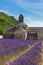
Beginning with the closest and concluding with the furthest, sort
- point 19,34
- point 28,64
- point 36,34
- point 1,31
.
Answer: point 28,64 < point 19,34 < point 36,34 < point 1,31

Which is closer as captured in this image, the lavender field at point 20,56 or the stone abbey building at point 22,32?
the lavender field at point 20,56

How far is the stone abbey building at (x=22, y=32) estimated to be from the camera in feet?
300

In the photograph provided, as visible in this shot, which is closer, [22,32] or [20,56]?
[20,56]

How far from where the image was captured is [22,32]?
91438 mm

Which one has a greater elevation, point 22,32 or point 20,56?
point 22,32

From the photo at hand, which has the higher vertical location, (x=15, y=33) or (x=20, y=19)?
(x=20, y=19)

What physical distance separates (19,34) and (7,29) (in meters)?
13.3

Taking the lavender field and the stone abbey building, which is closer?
the lavender field

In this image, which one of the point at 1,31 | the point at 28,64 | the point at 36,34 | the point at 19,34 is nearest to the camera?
the point at 28,64

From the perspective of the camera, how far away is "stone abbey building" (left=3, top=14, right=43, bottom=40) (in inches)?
3600

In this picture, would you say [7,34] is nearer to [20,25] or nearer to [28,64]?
[20,25]

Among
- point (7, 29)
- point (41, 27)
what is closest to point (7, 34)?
point (7, 29)

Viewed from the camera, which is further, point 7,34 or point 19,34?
point 7,34

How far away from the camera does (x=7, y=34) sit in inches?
3826
